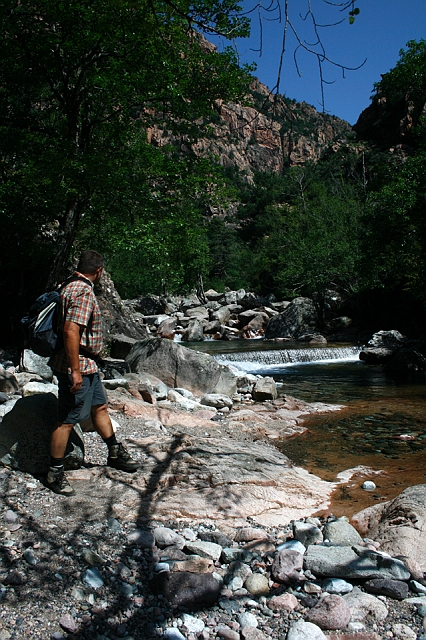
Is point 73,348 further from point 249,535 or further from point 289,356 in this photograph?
point 289,356

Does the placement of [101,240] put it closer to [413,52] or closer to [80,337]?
[80,337]

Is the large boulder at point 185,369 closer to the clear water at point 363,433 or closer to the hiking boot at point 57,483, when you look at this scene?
the clear water at point 363,433

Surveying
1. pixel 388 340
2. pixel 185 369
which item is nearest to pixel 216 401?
pixel 185 369

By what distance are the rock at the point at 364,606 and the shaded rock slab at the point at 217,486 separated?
117cm

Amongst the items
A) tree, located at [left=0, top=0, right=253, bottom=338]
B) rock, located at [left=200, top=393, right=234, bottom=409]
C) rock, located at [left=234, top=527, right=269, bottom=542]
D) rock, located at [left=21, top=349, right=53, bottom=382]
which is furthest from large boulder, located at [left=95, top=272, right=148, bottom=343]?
rock, located at [left=234, top=527, right=269, bottom=542]

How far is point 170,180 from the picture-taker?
10422 mm

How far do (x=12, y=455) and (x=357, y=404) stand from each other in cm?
803

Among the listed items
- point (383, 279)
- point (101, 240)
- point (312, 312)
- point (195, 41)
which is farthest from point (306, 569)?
point (312, 312)

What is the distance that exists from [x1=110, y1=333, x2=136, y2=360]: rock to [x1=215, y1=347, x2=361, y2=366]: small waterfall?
5533 mm

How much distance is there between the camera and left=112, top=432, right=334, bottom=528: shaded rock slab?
373 centimetres

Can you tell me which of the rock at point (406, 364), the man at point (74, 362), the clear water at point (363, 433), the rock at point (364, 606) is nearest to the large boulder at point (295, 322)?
the rock at point (406, 364)

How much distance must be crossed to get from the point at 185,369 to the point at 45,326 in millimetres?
6594

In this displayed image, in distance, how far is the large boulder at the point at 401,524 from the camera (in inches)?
129

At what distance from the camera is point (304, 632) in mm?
2352
